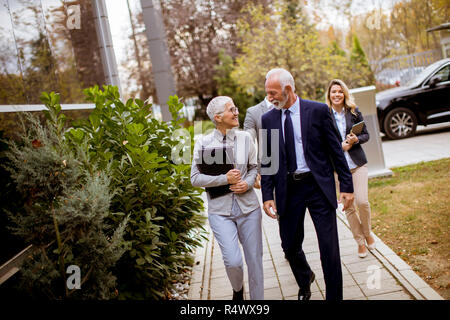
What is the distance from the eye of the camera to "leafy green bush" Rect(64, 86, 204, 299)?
4.05 m

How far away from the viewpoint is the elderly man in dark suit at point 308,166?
11.6 ft

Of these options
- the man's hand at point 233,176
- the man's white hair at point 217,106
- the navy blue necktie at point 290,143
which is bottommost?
the man's hand at point 233,176

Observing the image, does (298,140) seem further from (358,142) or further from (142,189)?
(142,189)

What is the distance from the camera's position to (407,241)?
16.8 feet

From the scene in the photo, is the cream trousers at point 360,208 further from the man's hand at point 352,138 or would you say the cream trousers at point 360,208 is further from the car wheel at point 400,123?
the car wheel at point 400,123

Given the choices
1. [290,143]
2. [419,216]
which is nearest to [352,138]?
[290,143]

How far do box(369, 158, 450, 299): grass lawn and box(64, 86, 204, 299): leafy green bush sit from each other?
2.57 meters

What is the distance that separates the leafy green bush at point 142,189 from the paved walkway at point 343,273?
0.41 metres

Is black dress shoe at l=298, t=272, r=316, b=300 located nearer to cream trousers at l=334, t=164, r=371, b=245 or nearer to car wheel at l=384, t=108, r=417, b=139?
cream trousers at l=334, t=164, r=371, b=245

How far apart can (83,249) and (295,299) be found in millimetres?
2090

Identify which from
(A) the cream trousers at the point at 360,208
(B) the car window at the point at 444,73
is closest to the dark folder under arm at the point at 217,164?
(A) the cream trousers at the point at 360,208

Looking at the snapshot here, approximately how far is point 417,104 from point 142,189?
32.2 ft

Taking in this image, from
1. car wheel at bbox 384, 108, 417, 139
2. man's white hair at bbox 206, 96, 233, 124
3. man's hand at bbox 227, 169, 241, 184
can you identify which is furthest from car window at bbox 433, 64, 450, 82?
man's hand at bbox 227, 169, 241, 184
